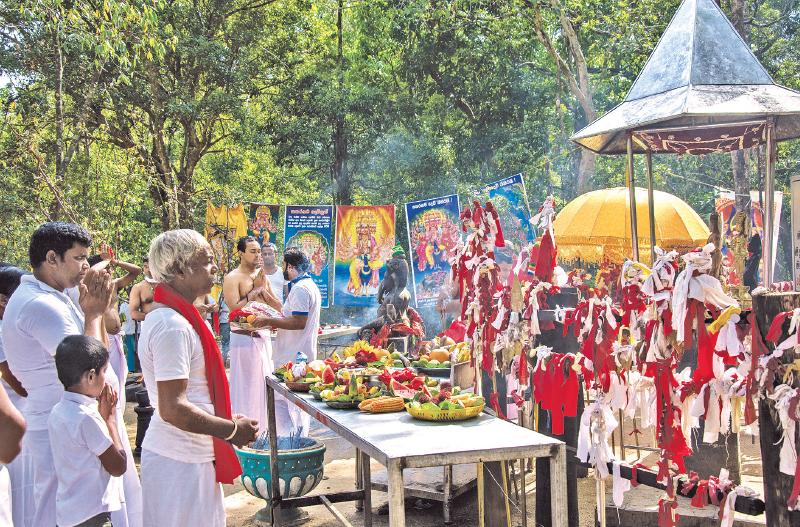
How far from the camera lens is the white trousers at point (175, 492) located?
10.3ft

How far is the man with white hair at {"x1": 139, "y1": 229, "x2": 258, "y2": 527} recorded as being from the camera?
310cm

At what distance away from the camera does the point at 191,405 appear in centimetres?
304

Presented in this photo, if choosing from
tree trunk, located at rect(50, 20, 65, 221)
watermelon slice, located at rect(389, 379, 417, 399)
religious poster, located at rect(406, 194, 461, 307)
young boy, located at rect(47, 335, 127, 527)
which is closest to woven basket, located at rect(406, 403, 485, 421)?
watermelon slice, located at rect(389, 379, 417, 399)

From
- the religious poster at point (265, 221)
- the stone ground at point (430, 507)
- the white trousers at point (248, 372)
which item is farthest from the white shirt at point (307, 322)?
the religious poster at point (265, 221)

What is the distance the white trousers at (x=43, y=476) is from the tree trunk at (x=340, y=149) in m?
14.4

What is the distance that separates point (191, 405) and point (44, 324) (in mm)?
1117

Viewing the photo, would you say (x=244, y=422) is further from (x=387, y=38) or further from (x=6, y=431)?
(x=387, y=38)

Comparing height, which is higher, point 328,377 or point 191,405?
point 191,405

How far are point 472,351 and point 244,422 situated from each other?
63.3 inches

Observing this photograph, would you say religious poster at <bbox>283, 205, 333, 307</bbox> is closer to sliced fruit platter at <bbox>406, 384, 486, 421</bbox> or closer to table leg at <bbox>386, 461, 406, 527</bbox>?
sliced fruit platter at <bbox>406, 384, 486, 421</bbox>

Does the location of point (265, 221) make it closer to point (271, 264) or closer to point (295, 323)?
point (271, 264)

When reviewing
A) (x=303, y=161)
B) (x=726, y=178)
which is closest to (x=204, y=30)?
(x=303, y=161)

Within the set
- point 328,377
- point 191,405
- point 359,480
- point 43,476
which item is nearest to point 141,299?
point 359,480

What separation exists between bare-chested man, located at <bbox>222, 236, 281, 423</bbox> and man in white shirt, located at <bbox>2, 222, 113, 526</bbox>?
3036 mm
